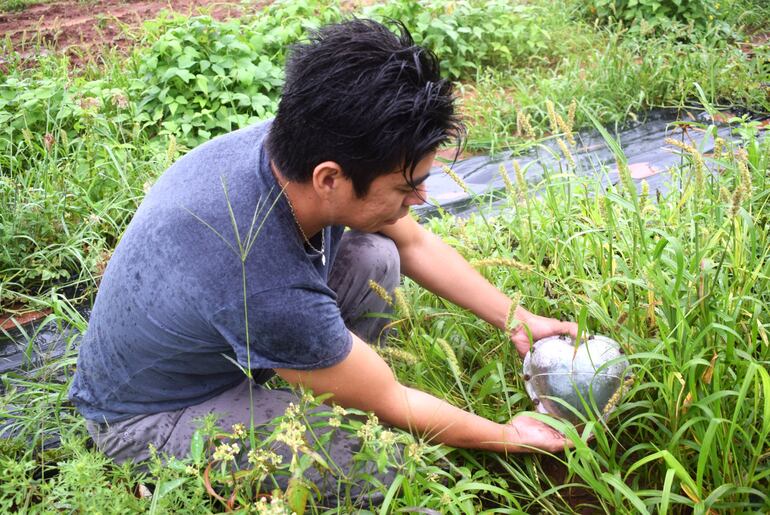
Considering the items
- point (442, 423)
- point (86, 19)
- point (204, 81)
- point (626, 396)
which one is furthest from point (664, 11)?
point (86, 19)

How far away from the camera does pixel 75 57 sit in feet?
19.2

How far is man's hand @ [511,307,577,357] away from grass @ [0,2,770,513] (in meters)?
0.06

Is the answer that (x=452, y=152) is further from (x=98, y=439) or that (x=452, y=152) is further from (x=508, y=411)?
(x=98, y=439)

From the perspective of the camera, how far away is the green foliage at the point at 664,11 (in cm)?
542

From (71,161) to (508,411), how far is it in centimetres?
275

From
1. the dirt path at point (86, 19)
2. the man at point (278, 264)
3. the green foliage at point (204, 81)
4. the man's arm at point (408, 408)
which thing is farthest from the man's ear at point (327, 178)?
the dirt path at point (86, 19)

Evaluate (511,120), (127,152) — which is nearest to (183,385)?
(127,152)

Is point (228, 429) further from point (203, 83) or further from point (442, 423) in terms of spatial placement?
point (203, 83)

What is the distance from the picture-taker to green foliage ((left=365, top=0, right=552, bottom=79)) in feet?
16.9

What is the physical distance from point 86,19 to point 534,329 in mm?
6009

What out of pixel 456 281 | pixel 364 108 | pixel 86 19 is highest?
pixel 364 108

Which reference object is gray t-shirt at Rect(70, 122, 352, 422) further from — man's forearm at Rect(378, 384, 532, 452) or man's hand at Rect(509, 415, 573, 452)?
man's hand at Rect(509, 415, 573, 452)

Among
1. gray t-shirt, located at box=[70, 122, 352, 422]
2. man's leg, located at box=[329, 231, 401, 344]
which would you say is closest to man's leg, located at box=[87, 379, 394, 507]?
gray t-shirt, located at box=[70, 122, 352, 422]

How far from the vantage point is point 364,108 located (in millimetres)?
1617
